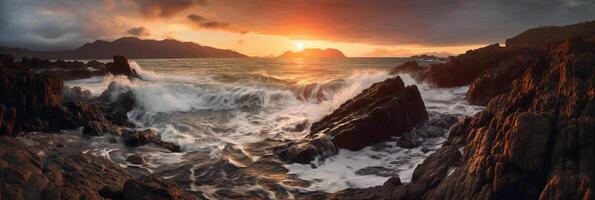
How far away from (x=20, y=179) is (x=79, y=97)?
25363mm

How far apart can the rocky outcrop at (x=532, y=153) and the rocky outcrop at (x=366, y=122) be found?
4.80m

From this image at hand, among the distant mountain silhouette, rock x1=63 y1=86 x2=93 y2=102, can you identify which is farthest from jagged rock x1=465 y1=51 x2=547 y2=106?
the distant mountain silhouette

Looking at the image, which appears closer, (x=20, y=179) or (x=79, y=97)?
(x=20, y=179)

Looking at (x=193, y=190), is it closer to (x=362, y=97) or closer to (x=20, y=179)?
(x=20, y=179)

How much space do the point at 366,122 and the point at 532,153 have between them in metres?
9.44

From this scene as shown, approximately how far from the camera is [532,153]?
326 inches

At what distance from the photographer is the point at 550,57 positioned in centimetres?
1284

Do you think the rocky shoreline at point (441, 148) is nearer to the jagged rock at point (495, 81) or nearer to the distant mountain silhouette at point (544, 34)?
the jagged rock at point (495, 81)

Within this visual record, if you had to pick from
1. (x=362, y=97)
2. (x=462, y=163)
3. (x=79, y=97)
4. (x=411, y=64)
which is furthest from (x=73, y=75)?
(x=462, y=163)

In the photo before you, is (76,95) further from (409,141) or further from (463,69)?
(463,69)

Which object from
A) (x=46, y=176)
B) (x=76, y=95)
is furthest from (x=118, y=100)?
(x=46, y=176)

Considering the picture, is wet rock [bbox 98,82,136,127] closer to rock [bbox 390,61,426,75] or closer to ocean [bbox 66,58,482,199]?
ocean [bbox 66,58,482,199]

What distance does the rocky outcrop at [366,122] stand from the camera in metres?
16.1

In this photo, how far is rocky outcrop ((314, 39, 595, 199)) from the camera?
25.4ft
